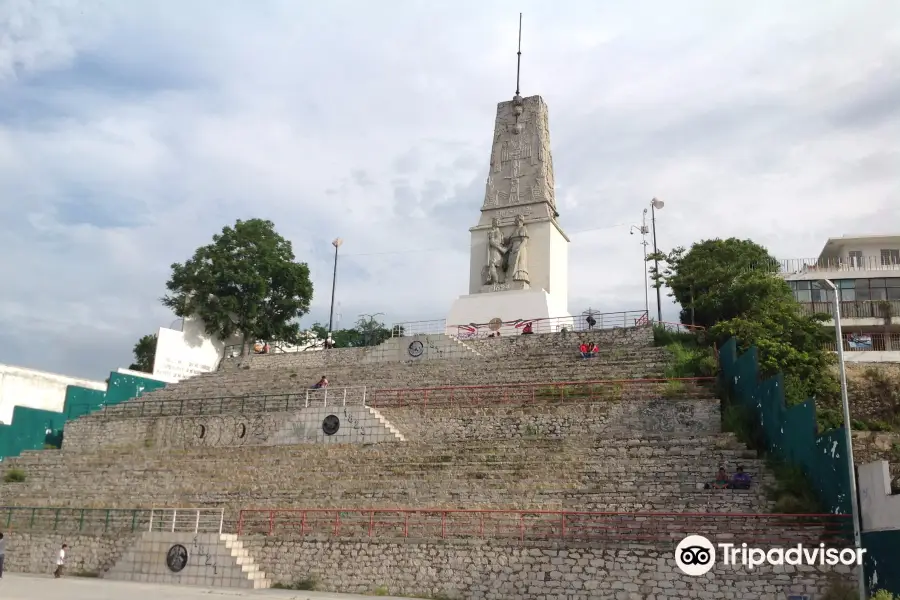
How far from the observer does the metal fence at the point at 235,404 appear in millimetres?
23312

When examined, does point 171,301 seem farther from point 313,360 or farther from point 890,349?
point 890,349

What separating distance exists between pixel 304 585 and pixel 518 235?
18412mm

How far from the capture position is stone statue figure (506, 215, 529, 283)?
100ft

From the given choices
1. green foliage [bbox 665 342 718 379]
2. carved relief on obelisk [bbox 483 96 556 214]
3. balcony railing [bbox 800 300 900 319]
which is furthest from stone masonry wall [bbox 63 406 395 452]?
balcony railing [bbox 800 300 900 319]

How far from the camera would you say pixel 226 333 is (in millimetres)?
33531

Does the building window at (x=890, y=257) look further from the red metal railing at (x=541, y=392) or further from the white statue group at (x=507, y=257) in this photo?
the red metal railing at (x=541, y=392)

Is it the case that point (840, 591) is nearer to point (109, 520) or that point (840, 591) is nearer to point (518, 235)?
point (109, 520)

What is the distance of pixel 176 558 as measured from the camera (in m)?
15.6

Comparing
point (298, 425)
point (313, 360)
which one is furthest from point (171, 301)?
point (298, 425)

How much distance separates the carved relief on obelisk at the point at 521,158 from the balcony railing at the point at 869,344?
1111 centimetres

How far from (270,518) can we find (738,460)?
898 centimetres

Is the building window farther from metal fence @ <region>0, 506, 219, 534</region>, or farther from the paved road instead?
metal fence @ <region>0, 506, 219, 534</region>

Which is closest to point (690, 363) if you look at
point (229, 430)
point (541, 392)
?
point (541, 392)

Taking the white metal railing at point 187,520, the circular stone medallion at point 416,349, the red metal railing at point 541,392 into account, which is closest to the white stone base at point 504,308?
the circular stone medallion at point 416,349
